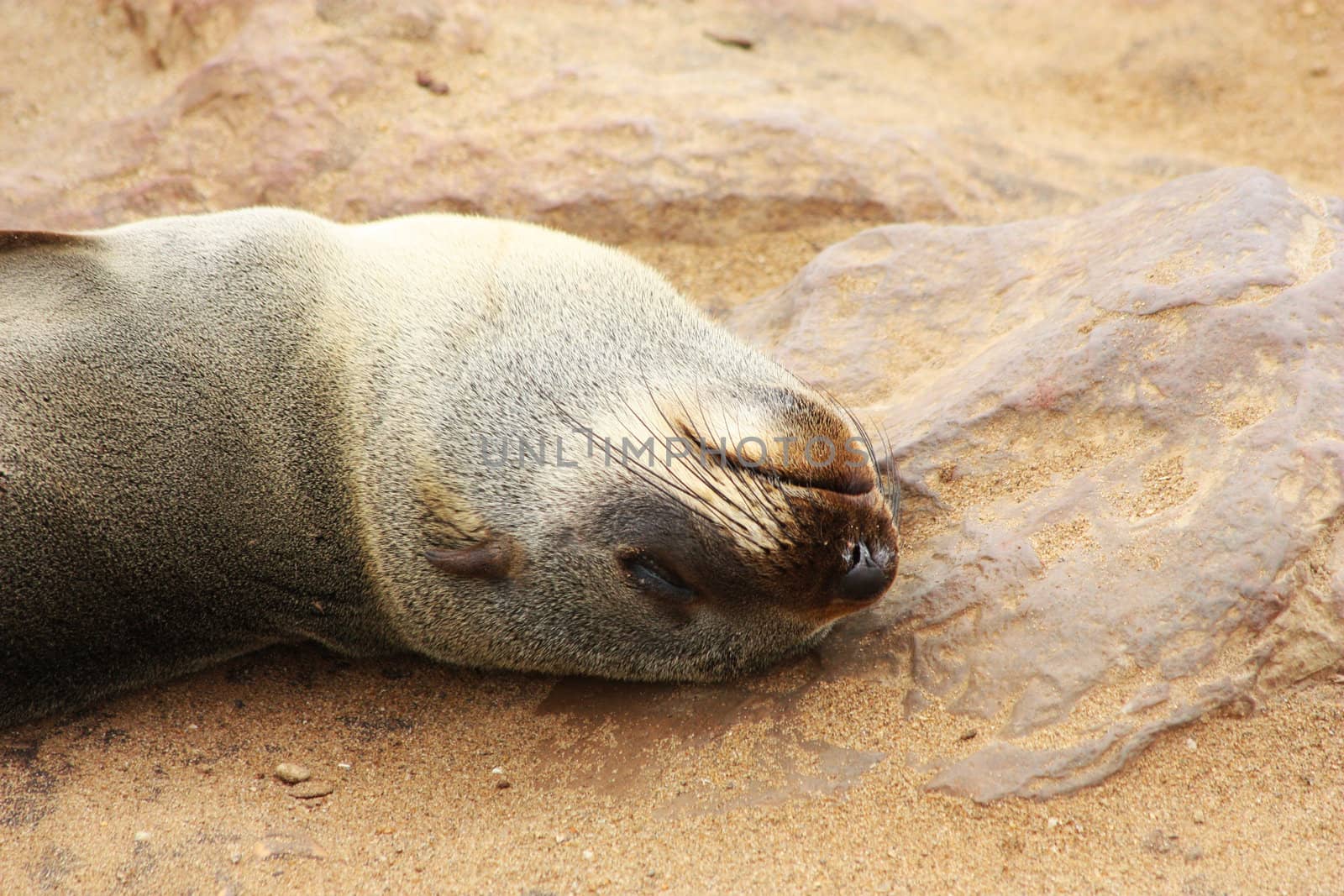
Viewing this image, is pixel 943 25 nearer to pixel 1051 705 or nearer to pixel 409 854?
pixel 1051 705

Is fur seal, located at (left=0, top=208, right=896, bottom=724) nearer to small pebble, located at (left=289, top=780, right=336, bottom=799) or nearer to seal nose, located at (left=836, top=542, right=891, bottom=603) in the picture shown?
seal nose, located at (left=836, top=542, right=891, bottom=603)

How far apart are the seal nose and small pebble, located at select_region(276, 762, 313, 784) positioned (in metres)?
1.81

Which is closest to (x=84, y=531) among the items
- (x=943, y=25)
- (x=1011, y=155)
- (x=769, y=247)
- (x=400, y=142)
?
(x=400, y=142)

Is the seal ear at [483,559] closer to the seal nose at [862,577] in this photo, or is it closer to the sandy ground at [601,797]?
the sandy ground at [601,797]

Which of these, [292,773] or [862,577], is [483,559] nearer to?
[292,773]

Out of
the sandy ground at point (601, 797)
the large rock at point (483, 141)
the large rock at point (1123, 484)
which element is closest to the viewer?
the sandy ground at point (601, 797)

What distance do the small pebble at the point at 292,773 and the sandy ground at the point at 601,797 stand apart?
0.13 ft

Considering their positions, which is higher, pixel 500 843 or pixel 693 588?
pixel 693 588

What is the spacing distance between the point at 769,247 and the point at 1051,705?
3.45m

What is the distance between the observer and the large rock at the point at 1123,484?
3139 mm

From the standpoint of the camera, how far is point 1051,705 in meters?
3.17

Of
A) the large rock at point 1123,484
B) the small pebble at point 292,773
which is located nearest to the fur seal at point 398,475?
the large rock at point 1123,484

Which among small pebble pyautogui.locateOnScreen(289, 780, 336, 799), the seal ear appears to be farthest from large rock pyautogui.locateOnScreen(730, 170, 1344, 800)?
small pebble pyautogui.locateOnScreen(289, 780, 336, 799)

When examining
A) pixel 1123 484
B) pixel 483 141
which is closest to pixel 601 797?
pixel 1123 484
